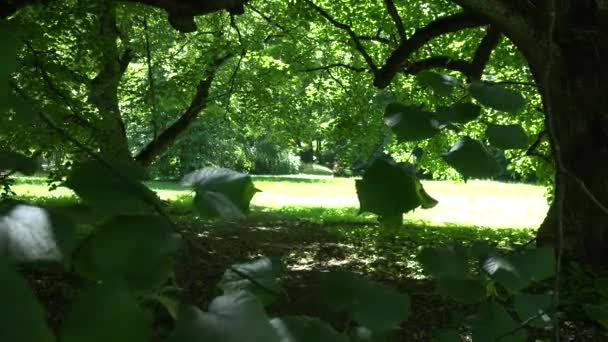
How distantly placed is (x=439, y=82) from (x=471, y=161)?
15 cm

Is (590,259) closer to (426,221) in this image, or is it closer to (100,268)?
(100,268)

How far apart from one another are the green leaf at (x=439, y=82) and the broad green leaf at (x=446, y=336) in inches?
12.6

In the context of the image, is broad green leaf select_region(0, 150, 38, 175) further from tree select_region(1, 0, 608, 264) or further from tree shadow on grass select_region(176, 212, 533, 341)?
tree select_region(1, 0, 608, 264)

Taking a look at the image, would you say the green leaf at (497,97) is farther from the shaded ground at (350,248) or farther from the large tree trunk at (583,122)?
the large tree trunk at (583,122)

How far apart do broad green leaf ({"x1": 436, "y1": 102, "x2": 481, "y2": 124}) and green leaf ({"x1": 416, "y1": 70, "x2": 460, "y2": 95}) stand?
0.14 feet

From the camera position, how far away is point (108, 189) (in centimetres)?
49

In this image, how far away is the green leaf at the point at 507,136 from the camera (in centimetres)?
70

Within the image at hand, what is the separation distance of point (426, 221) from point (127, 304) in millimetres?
13436

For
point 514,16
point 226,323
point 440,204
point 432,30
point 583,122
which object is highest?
point 432,30

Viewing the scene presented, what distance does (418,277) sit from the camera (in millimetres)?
6230

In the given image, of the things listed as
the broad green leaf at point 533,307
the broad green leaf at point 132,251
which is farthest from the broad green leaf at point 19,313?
the broad green leaf at point 533,307

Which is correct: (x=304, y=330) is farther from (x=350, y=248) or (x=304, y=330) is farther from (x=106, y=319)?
(x=350, y=248)

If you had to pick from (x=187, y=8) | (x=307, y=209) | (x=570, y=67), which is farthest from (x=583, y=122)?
(x=307, y=209)

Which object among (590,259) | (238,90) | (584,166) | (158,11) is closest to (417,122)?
(584,166)
